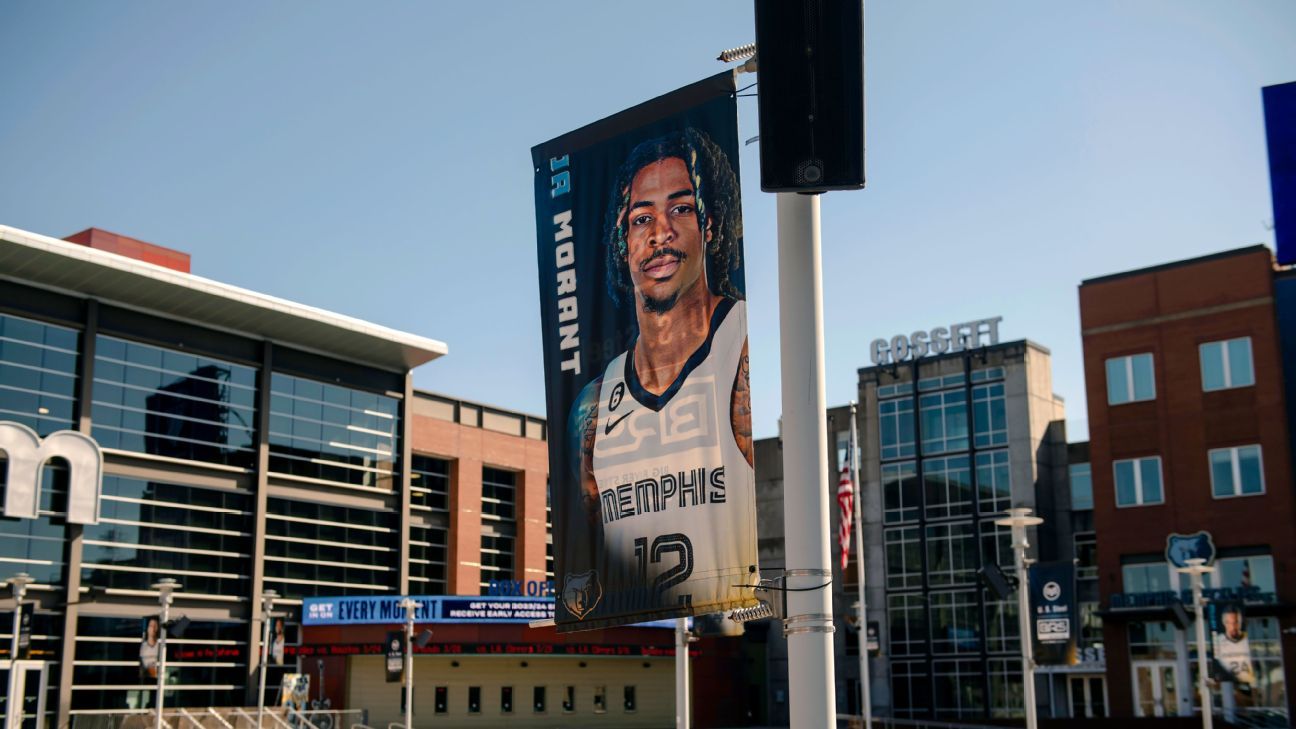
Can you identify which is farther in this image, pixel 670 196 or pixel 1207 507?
pixel 1207 507

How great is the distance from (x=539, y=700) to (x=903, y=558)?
25932 millimetres

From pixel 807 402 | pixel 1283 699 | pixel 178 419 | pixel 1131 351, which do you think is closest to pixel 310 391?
pixel 178 419

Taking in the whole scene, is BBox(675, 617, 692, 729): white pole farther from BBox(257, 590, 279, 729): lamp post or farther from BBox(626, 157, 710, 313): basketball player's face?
BBox(257, 590, 279, 729): lamp post

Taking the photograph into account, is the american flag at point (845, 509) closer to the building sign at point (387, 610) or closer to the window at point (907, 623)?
the building sign at point (387, 610)

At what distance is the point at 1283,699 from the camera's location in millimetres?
58875

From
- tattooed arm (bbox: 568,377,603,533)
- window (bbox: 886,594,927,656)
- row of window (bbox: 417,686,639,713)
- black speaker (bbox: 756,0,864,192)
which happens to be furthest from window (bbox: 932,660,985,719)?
black speaker (bbox: 756,0,864,192)

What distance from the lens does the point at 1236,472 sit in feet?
206

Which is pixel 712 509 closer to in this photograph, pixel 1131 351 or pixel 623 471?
pixel 623 471

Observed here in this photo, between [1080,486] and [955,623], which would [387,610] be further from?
Result: [1080,486]

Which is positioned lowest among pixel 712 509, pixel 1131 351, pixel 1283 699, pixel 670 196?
pixel 1283 699

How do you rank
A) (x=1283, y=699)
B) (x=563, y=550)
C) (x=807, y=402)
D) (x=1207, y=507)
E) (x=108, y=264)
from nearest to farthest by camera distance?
(x=807, y=402) → (x=563, y=550) → (x=108, y=264) → (x=1283, y=699) → (x=1207, y=507)

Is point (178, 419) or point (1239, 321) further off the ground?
point (1239, 321)

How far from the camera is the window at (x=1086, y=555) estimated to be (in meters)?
75.8

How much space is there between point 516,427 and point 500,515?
5158 mm
